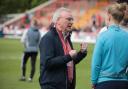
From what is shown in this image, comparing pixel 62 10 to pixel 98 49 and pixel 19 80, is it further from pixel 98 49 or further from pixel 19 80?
pixel 19 80

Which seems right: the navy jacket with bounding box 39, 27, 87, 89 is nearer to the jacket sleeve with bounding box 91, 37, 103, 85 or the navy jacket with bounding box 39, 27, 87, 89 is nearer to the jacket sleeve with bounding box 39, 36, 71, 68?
the jacket sleeve with bounding box 39, 36, 71, 68

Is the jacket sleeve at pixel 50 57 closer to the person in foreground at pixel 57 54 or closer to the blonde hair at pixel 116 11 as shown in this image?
the person in foreground at pixel 57 54

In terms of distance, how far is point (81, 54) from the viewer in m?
8.30

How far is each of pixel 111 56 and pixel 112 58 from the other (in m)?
0.03

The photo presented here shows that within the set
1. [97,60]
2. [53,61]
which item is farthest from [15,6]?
[97,60]

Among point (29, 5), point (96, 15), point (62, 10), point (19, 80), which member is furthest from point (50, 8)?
point (62, 10)

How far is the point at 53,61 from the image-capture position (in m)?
8.12

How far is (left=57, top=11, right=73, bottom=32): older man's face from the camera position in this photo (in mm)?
8195

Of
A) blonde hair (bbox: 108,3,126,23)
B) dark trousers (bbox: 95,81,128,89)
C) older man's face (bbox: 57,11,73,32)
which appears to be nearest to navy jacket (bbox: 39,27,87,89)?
older man's face (bbox: 57,11,73,32)

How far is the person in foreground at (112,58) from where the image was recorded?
25.9 feet

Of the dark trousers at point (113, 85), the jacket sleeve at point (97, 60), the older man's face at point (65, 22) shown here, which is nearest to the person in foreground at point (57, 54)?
the older man's face at point (65, 22)

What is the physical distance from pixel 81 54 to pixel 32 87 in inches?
364

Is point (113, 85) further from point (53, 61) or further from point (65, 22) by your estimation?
point (65, 22)

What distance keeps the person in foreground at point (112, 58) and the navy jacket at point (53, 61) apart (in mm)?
403
